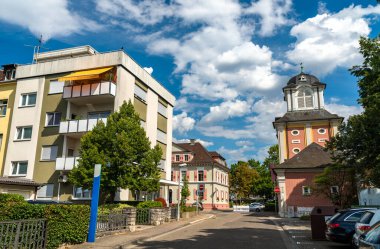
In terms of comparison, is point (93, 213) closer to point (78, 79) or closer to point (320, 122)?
point (78, 79)

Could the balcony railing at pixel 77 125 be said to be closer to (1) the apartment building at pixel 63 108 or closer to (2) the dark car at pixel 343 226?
(1) the apartment building at pixel 63 108

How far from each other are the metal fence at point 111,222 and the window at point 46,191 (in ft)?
43.9

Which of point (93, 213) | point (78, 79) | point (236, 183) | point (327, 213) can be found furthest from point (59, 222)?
point (236, 183)

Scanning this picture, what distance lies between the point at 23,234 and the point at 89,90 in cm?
1934

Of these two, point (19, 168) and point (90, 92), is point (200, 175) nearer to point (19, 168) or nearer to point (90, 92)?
point (19, 168)

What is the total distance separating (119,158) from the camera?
21.4 m

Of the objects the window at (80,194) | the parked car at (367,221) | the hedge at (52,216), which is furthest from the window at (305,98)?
the hedge at (52,216)

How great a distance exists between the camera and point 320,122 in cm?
4747

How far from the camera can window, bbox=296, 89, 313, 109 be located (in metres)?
51.6

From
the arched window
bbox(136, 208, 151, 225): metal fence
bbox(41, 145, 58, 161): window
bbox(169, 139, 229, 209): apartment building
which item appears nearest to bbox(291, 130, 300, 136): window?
the arched window

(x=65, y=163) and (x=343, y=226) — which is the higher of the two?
(x=65, y=163)

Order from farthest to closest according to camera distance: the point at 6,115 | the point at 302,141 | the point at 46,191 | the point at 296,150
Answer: the point at 302,141 < the point at 296,150 < the point at 6,115 < the point at 46,191

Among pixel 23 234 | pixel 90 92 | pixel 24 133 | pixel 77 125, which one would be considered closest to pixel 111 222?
pixel 23 234

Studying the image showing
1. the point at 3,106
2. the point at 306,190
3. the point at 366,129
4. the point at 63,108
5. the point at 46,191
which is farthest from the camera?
the point at 306,190
